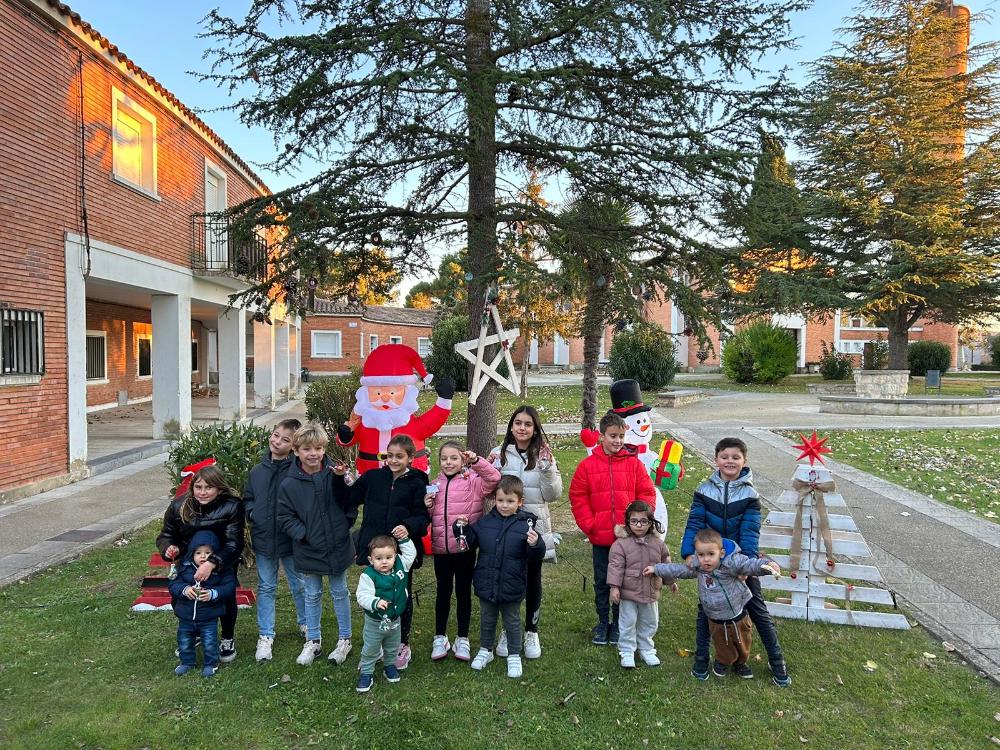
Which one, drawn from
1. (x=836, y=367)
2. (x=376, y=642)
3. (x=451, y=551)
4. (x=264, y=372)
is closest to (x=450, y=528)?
(x=451, y=551)

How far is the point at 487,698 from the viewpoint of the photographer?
3492 mm

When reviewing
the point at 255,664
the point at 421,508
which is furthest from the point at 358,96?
the point at 255,664

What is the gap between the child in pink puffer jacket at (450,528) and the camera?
3.93m

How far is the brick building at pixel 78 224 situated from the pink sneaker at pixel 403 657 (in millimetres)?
3560

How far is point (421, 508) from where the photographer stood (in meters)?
3.90

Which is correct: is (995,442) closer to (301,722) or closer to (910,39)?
(301,722)

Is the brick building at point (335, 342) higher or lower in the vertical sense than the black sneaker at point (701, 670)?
higher

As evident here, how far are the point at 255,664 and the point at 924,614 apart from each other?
4726 millimetres

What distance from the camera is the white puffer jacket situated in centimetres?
441

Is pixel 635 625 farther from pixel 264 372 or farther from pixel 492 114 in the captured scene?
pixel 264 372

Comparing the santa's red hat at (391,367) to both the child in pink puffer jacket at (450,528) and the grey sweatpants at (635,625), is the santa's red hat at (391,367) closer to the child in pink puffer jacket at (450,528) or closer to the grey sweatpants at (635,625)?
the child in pink puffer jacket at (450,528)

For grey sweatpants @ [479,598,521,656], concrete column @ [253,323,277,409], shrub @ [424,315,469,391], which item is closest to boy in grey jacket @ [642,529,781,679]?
grey sweatpants @ [479,598,521,656]

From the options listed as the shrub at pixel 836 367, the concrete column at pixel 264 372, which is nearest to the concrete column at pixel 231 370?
the concrete column at pixel 264 372

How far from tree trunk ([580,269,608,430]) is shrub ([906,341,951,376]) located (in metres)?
30.2
